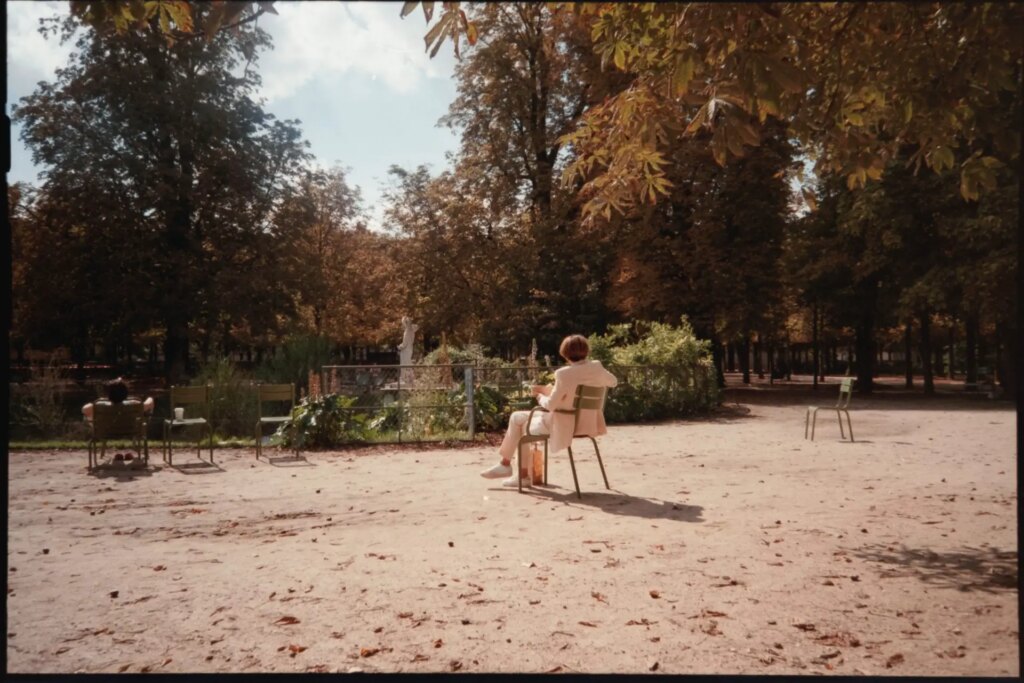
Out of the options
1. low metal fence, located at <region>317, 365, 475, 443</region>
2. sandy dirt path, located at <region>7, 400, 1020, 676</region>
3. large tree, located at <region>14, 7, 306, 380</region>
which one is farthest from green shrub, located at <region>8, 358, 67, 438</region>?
sandy dirt path, located at <region>7, 400, 1020, 676</region>

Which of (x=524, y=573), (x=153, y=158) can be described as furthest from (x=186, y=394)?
(x=153, y=158)

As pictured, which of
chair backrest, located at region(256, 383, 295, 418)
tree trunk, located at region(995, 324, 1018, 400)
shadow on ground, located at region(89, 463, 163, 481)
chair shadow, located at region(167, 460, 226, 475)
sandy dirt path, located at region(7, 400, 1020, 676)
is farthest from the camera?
tree trunk, located at region(995, 324, 1018, 400)

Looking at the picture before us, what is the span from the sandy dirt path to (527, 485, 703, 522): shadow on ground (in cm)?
5

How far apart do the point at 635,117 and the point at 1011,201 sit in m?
19.6

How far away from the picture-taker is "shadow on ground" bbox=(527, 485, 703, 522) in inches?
265

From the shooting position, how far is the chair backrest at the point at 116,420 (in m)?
10.0

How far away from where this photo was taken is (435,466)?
1026 cm

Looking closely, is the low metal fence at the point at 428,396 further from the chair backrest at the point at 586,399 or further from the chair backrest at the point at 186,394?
the chair backrest at the point at 586,399

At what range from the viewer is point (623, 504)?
7254 mm

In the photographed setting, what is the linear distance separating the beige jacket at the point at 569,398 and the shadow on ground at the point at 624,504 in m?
0.52

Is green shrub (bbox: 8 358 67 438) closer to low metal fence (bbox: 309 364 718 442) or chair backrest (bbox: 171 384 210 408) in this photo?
low metal fence (bbox: 309 364 718 442)

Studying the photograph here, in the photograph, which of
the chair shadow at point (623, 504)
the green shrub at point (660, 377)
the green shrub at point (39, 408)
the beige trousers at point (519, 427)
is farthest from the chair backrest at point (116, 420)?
the green shrub at point (660, 377)

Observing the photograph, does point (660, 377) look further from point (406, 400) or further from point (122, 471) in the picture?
point (122, 471)

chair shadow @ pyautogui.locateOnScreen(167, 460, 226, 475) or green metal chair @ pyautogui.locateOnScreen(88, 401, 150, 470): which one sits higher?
green metal chair @ pyautogui.locateOnScreen(88, 401, 150, 470)
